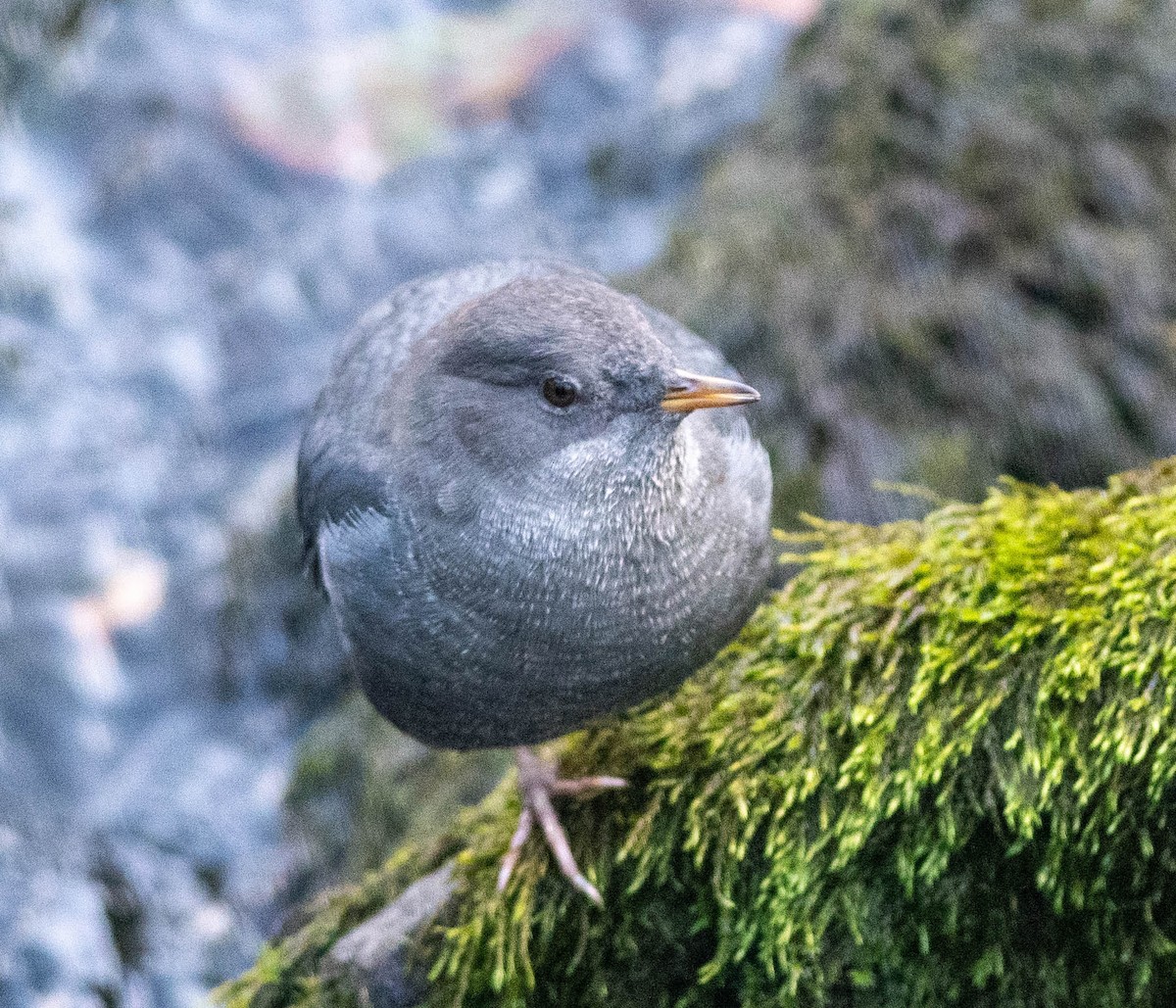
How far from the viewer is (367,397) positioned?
3.13m

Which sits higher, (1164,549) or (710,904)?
(1164,549)

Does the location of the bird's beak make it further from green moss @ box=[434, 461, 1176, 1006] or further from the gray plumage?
green moss @ box=[434, 461, 1176, 1006]

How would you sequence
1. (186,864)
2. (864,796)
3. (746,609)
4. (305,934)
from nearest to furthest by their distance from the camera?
(864,796)
(746,609)
(305,934)
(186,864)

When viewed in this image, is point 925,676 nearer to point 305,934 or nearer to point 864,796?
point 864,796

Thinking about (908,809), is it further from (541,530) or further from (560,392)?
(560,392)

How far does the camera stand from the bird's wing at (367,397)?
9.73ft

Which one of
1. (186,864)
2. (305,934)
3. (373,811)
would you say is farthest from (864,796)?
(186,864)

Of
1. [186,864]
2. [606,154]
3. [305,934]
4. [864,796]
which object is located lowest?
[186,864]

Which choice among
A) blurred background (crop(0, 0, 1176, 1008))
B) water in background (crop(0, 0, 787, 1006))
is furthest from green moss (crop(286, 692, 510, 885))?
water in background (crop(0, 0, 787, 1006))

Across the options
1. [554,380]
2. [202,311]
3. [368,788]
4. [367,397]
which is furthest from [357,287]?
[554,380]

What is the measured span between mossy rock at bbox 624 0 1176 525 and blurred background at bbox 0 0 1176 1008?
0.02 meters

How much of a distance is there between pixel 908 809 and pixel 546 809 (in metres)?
0.89

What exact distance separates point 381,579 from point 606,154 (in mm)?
7070

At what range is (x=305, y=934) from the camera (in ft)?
10.9
